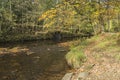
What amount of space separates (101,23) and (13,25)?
17.7 metres

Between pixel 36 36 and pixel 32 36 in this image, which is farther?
pixel 36 36

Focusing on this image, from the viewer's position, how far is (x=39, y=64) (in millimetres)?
15734

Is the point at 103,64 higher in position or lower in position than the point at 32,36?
higher

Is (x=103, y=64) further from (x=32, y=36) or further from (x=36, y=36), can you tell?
(x=36, y=36)

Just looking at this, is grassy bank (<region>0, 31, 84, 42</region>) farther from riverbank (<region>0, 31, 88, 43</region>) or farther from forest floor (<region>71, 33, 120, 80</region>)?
forest floor (<region>71, 33, 120, 80</region>)

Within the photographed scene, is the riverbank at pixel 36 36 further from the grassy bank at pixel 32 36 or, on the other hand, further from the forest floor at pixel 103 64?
the forest floor at pixel 103 64

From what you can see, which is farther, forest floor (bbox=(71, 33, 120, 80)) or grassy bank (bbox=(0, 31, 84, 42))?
grassy bank (bbox=(0, 31, 84, 42))

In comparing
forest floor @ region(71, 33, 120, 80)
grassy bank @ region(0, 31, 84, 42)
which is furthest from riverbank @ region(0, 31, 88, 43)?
forest floor @ region(71, 33, 120, 80)

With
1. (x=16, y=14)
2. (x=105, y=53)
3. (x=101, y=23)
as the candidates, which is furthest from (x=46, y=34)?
(x=105, y=53)

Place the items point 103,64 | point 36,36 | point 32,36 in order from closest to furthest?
1. point 103,64
2. point 32,36
3. point 36,36

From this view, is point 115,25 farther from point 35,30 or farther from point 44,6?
point 44,6

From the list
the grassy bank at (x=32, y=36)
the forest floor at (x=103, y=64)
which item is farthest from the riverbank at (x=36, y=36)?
the forest floor at (x=103, y=64)

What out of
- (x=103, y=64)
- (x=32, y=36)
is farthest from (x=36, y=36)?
(x=103, y=64)

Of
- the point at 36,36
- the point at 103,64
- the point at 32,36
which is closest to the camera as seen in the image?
the point at 103,64
